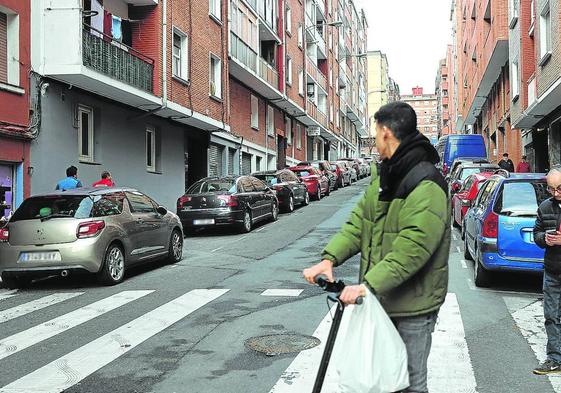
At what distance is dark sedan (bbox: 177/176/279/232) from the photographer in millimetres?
16016

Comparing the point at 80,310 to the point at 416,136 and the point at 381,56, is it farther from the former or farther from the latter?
the point at 381,56

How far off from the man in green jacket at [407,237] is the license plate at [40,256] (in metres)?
7.11

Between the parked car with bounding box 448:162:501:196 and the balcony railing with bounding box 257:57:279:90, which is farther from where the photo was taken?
the balcony railing with bounding box 257:57:279:90

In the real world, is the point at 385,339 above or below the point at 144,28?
below

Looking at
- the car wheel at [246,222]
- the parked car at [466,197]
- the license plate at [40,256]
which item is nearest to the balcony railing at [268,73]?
the car wheel at [246,222]

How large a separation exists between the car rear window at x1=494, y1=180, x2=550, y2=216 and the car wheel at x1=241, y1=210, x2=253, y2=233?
8862 mm

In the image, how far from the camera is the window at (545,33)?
17.9m

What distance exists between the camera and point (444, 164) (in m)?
29.4

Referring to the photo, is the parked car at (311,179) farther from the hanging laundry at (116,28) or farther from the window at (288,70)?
the hanging laundry at (116,28)

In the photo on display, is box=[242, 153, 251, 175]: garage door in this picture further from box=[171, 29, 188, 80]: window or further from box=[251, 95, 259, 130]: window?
box=[171, 29, 188, 80]: window

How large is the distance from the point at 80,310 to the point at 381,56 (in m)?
106

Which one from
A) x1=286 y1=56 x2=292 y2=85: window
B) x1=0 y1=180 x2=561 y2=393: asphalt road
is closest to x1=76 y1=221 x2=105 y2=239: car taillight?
x1=0 y1=180 x2=561 y2=393: asphalt road

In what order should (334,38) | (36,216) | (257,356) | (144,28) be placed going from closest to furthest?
(257,356)
(36,216)
(144,28)
(334,38)

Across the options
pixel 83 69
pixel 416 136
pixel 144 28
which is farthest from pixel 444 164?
pixel 416 136
